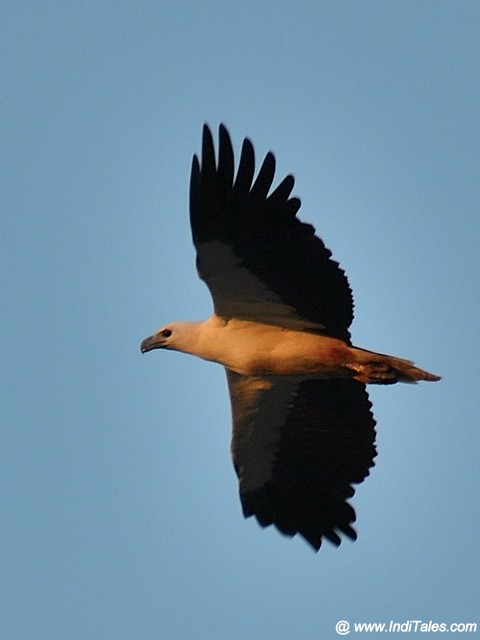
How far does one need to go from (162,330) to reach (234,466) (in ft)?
7.20

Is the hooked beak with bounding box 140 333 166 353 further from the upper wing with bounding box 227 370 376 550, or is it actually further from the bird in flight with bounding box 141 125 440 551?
the upper wing with bounding box 227 370 376 550

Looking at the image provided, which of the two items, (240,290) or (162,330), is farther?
(162,330)

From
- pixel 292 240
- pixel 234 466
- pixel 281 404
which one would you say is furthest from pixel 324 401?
pixel 292 240

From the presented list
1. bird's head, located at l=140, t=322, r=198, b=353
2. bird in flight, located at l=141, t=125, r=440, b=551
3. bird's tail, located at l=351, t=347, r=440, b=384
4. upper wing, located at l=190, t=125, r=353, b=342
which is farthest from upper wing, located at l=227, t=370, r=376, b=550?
upper wing, located at l=190, t=125, r=353, b=342

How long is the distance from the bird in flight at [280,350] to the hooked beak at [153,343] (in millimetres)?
15

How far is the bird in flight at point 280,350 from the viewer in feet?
48.8

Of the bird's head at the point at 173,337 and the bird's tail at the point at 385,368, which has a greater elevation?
the bird's head at the point at 173,337

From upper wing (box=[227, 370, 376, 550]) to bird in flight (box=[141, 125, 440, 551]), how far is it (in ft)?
0.04

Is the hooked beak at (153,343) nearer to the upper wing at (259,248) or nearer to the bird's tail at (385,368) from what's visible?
the upper wing at (259,248)

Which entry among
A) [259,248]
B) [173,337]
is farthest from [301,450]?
[259,248]

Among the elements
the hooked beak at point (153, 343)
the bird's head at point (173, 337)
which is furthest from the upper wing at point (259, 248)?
the hooked beak at point (153, 343)

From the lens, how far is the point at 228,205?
14.9 metres

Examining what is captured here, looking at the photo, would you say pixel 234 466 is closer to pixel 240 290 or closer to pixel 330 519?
pixel 330 519

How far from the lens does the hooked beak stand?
1672 centimetres
